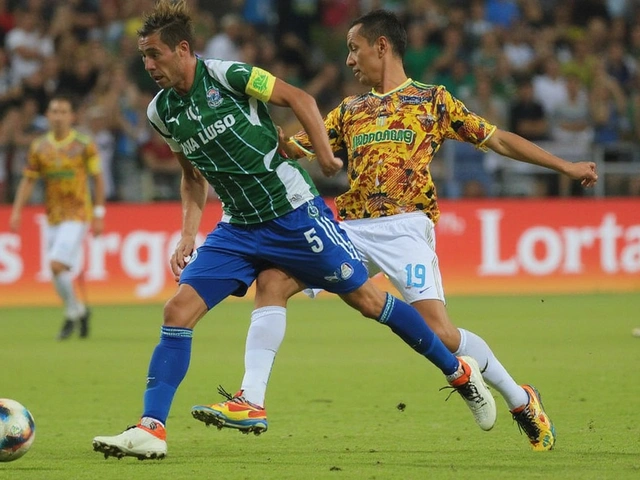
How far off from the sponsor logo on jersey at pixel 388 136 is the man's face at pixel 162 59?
1.30 metres

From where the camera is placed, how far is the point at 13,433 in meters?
5.61

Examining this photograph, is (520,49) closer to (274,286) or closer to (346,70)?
(346,70)

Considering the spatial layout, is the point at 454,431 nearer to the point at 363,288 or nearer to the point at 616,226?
the point at 363,288

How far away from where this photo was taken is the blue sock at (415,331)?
6074mm

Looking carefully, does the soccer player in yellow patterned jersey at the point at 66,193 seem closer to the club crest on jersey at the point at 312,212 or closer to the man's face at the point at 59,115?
the man's face at the point at 59,115

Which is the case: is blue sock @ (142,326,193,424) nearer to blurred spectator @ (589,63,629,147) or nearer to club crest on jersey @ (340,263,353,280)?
club crest on jersey @ (340,263,353,280)

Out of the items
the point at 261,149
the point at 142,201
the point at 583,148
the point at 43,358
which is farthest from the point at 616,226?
the point at 261,149

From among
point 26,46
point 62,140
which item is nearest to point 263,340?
point 62,140

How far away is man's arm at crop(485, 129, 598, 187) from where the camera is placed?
6207mm

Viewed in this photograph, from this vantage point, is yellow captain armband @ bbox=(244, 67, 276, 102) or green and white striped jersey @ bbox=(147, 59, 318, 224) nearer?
yellow captain armband @ bbox=(244, 67, 276, 102)

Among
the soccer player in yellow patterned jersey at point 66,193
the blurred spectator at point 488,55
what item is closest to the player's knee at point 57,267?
the soccer player in yellow patterned jersey at point 66,193

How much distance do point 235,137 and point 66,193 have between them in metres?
7.33

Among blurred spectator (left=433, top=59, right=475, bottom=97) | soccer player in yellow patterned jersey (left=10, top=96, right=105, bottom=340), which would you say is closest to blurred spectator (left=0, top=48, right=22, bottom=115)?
soccer player in yellow patterned jersey (left=10, top=96, right=105, bottom=340)

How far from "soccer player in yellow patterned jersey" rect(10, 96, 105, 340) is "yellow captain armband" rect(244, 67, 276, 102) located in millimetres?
7334
